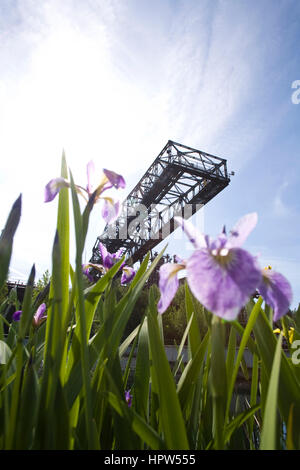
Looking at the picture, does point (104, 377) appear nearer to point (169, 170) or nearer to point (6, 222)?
point (6, 222)

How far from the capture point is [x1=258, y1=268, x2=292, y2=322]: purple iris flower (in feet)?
1.67

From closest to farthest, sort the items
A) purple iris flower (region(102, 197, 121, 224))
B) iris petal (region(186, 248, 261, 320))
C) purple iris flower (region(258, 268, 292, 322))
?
iris petal (region(186, 248, 261, 320)) < purple iris flower (region(258, 268, 292, 322)) < purple iris flower (region(102, 197, 121, 224))

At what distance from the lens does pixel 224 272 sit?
0.43 m

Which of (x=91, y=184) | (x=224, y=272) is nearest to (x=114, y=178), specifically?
(x=91, y=184)

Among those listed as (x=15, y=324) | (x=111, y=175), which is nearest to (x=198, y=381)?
(x=111, y=175)

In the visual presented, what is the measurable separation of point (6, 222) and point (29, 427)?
0.40 meters

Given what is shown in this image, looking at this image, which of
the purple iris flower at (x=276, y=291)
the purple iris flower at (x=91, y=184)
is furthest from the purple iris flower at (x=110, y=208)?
the purple iris flower at (x=276, y=291)

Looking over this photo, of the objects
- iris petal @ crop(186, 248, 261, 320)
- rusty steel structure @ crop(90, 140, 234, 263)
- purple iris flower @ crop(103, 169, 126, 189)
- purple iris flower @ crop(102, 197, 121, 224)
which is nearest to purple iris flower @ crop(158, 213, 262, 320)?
iris petal @ crop(186, 248, 261, 320)

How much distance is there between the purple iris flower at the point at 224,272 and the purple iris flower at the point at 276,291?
0.10 meters

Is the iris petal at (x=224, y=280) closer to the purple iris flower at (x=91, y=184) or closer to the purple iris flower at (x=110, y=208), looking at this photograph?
the purple iris flower at (x=91, y=184)

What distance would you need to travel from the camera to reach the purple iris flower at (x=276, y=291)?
1.67 feet

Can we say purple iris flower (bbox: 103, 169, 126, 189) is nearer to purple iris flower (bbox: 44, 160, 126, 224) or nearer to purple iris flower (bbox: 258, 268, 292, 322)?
purple iris flower (bbox: 44, 160, 126, 224)

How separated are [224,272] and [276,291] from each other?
16 cm

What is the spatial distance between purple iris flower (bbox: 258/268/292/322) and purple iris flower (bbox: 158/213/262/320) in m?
0.10
